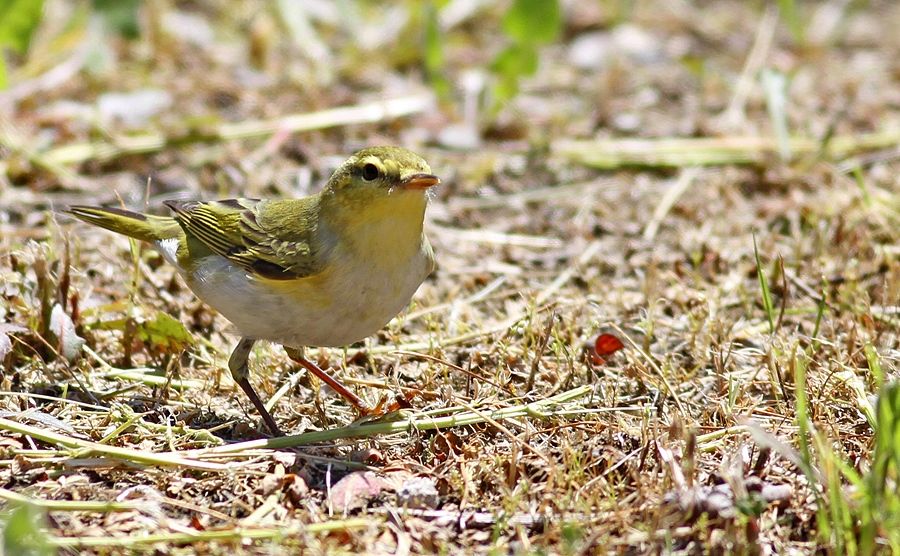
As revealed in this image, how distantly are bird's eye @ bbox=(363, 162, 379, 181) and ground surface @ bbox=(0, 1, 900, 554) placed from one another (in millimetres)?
873

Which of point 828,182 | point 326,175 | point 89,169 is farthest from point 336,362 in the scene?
point 828,182

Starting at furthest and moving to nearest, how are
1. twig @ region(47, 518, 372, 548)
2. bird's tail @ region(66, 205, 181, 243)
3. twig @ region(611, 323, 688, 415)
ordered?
bird's tail @ region(66, 205, 181, 243) → twig @ region(611, 323, 688, 415) → twig @ region(47, 518, 372, 548)

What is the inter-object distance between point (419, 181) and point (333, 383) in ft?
3.48

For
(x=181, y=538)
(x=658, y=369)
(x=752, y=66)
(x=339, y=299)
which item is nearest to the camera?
(x=181, y=538)

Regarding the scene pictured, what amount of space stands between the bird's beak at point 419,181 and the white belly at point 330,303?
332 mm

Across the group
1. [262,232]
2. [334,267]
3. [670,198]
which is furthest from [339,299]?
[670,198]

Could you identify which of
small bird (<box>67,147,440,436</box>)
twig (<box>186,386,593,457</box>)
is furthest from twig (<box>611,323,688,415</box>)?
small bird (<box>67,147,440,436</box>)

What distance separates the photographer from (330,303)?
4.84 m

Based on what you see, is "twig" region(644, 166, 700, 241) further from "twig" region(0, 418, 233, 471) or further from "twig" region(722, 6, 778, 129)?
"twig" region(0, 418, 233, 471)

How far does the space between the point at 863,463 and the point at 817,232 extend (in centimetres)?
265

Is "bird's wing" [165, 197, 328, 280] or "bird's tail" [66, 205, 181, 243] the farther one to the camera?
"bird's tail" [66, 205, 181, 243]

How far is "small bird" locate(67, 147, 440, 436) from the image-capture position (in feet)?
15.8

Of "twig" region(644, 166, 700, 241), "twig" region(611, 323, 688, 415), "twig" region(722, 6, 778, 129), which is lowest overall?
"twig" region(611, 323, 688, 415)

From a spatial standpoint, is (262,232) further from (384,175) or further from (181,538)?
(181,538)
